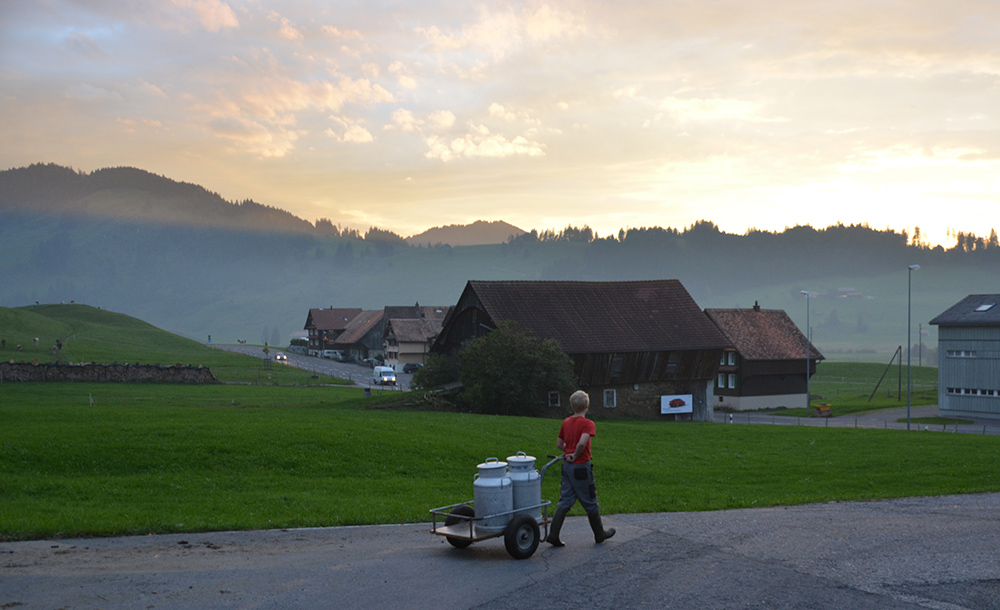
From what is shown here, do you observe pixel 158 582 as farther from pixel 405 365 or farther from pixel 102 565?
pixel 405 365

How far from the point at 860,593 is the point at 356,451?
54.9ft

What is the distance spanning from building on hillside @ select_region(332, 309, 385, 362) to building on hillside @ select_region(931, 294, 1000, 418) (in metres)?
82.4

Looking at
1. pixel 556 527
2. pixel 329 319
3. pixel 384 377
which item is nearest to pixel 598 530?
pixel 556 527

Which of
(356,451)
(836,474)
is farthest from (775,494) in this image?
(356,451)

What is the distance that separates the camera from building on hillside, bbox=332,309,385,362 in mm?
126562

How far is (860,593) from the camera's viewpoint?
10281mm

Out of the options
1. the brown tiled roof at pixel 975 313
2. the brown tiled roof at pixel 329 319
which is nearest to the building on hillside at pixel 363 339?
the brown tiled roof at pixel 329 319

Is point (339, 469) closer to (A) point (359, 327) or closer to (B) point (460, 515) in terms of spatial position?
(B) point (460, 515)

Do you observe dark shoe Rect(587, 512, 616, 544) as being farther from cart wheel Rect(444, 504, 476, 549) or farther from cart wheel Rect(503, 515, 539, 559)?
cart wheel Rect(444, 504, 476, 549)

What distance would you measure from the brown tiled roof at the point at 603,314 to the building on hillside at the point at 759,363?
44.0 ft


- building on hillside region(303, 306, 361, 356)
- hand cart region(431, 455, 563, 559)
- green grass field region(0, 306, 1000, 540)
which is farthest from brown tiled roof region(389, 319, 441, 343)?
hand cart region(431, 455, 563, 559)

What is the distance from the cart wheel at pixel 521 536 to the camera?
1176 cm

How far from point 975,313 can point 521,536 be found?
206ft

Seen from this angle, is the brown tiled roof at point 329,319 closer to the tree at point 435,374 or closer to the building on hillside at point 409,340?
the building on hillside at point 409,340
